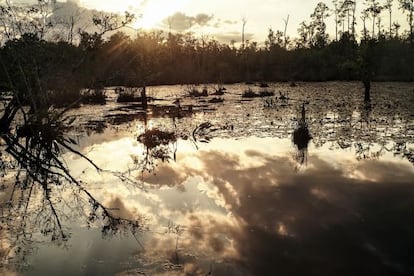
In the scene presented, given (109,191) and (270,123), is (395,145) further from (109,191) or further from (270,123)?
(109,191)

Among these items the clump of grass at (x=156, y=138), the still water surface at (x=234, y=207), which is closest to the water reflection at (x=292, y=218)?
the still water surface at (x=234, y=207)

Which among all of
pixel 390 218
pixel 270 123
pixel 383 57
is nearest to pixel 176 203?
pixel 390 218

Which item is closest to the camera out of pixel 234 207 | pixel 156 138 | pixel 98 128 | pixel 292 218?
pixel 292 218

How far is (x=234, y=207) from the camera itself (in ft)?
22.2

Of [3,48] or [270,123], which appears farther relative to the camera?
[270,123]

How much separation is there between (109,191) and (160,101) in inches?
724

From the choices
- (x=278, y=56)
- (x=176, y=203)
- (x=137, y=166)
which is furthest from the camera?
(x=278, y=56)

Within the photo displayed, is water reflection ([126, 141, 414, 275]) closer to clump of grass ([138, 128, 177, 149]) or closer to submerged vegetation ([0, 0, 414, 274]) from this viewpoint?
submerged vegetation ([0, 0, 414, 274])

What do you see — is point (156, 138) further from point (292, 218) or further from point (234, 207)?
point (292, 218)

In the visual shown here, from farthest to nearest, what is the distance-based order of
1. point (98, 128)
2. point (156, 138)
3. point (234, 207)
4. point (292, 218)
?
1. point (98, 128)
2. point (156, 138)
3. point (234, 207)
4. point (292, 218)

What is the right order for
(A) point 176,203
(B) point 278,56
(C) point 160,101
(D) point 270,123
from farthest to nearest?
(B) point 278,56 < (C) point 160,101 < (D) point 270,123 < (A) point 176,203

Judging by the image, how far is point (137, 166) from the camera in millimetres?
9938

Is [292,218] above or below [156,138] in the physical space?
below

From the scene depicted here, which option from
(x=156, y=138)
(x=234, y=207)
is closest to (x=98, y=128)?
(x=156, y=138)
